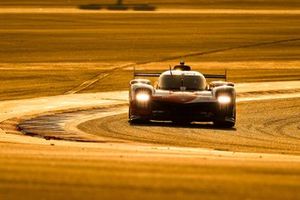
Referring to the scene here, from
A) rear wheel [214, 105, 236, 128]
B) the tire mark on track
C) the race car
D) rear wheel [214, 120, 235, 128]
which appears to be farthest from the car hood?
the tire mark on track

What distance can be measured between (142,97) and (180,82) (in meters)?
1.37

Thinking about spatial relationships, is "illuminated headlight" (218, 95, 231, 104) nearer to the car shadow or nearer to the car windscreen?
the car shadow

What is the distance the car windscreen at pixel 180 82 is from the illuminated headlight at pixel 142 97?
0.97m

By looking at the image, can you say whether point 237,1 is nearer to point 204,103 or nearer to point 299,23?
point 299,23

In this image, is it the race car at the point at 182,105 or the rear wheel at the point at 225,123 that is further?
the rear wheel at the point at 225,123

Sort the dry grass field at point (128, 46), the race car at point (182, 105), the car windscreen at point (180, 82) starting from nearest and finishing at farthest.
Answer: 1. the race car at point (182, 105)
2. the car windscreen at point (180, 82)
3. the dry grass field at point (128, 46)

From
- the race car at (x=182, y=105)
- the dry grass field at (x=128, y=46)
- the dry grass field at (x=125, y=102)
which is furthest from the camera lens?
the dry grass field at (x=128, y=46)

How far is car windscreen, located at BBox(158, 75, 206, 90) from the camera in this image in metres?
24.3

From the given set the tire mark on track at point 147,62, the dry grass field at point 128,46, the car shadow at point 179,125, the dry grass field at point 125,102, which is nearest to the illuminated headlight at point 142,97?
the car shadow at point 179,125

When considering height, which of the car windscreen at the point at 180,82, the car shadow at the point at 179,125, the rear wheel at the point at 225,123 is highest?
the car windscreen at the point at 180,82

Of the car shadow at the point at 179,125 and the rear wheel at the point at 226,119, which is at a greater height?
the rear wheel at the point at 226,119

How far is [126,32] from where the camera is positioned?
5778cm

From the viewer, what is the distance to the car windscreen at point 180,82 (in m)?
24.3

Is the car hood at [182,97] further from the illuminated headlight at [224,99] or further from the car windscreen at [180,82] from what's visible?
the car windscreen at [180,82]
